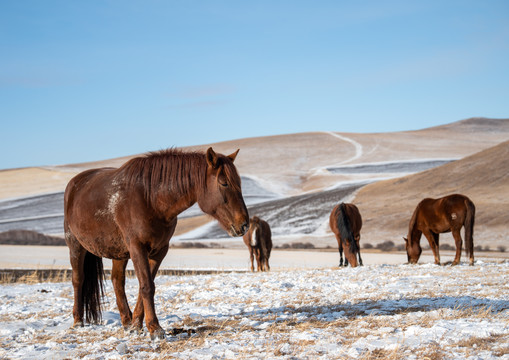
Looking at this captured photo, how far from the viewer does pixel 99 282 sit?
8141mm

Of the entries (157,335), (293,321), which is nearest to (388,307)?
(293,321)

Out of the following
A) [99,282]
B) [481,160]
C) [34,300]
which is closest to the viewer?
[99,282]

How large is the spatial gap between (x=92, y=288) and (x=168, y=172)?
7.94 ft

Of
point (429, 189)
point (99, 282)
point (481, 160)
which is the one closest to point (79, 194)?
point (99, 282)

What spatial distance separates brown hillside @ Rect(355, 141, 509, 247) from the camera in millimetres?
35719

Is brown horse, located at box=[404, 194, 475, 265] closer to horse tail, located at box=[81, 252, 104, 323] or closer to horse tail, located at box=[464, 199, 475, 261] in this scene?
horse tail, located at box=[464, 199, 475, 261]

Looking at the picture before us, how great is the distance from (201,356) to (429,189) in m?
46.6

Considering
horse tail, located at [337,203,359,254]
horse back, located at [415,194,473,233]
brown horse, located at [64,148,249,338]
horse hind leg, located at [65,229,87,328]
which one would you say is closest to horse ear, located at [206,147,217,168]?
brown horse, located at [64,148,249,338]

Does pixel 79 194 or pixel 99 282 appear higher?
pixel 79 194

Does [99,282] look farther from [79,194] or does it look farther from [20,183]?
[20,183]

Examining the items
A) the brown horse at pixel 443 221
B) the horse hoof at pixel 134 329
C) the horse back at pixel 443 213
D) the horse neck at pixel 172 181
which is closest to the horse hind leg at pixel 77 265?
the horse hoof at pixel 134 329

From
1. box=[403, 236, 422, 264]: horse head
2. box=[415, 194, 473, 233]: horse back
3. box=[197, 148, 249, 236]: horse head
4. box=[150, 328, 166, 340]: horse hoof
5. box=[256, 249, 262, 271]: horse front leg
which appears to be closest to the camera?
box=[150, 328, 166, 340]: horse hoof

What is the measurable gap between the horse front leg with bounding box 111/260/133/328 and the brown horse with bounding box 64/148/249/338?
18 millimetres

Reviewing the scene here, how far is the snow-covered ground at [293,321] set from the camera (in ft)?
17.1
